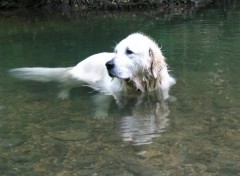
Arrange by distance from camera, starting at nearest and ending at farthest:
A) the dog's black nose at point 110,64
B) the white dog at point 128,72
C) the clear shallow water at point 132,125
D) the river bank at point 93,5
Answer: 1. the clear shallow water at point 132,125
2. the dog's black nose at point 110,64
3. the white dog at point 128,72
4. the river bank at point 93,5

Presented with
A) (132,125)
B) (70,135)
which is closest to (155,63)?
(132,125)

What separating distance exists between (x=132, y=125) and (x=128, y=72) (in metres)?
1.49

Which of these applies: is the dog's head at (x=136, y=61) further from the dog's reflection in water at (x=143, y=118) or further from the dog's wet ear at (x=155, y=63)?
the dog's reflection in water at (x=143, y=118)

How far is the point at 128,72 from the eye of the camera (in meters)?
7.27

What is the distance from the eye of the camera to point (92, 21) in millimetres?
19156

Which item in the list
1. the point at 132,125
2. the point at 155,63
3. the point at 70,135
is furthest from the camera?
the point at 155,63

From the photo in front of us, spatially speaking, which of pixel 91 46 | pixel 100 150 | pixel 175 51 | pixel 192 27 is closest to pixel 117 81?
pixel 100 150

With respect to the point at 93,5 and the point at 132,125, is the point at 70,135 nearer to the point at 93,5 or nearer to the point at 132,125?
the point at 132,125

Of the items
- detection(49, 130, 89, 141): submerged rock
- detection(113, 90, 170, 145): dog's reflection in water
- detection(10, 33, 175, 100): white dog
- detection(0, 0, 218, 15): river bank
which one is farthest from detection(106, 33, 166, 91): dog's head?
detection(0, 0, 218, 15): river bank

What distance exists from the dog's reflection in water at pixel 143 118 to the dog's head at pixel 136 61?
1.19 ft

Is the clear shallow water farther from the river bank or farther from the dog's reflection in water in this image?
the river bank

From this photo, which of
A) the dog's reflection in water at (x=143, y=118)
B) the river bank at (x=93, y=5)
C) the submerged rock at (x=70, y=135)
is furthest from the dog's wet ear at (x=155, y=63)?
the river bank at (x=93, y=5)

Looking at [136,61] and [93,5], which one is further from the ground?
[136,61]

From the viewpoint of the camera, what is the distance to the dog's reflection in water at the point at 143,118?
5.50m
